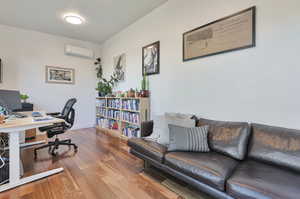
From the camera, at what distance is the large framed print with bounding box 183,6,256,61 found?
180cm

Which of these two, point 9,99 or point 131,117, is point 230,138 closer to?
point 131,117

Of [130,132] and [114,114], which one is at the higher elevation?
[114,114]

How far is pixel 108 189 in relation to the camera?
166cm

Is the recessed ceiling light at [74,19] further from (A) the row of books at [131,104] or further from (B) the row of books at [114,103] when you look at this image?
(A) the row of books at [131,104]

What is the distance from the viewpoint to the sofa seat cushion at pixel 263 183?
99 centimetres

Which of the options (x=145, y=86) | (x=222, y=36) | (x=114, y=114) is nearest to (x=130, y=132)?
(x=114, y=114)

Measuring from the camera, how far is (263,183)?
3.53ft

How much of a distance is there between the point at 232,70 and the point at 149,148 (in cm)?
151

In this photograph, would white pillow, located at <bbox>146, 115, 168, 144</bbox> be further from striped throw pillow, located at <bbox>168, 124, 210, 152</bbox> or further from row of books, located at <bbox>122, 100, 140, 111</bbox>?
row of books, located at <bbox>122, 100, 140, 111</bbox>

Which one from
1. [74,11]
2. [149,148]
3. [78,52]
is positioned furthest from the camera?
[78,52]

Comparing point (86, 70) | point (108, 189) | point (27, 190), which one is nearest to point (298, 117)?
point (108, 189)


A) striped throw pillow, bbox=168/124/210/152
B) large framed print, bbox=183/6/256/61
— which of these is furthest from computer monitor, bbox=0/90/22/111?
large framed print, bbox=183/6/256/61

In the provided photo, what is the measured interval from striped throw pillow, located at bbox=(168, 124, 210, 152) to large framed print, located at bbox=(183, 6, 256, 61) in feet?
3.74

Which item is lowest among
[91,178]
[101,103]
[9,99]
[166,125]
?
[91,178]
